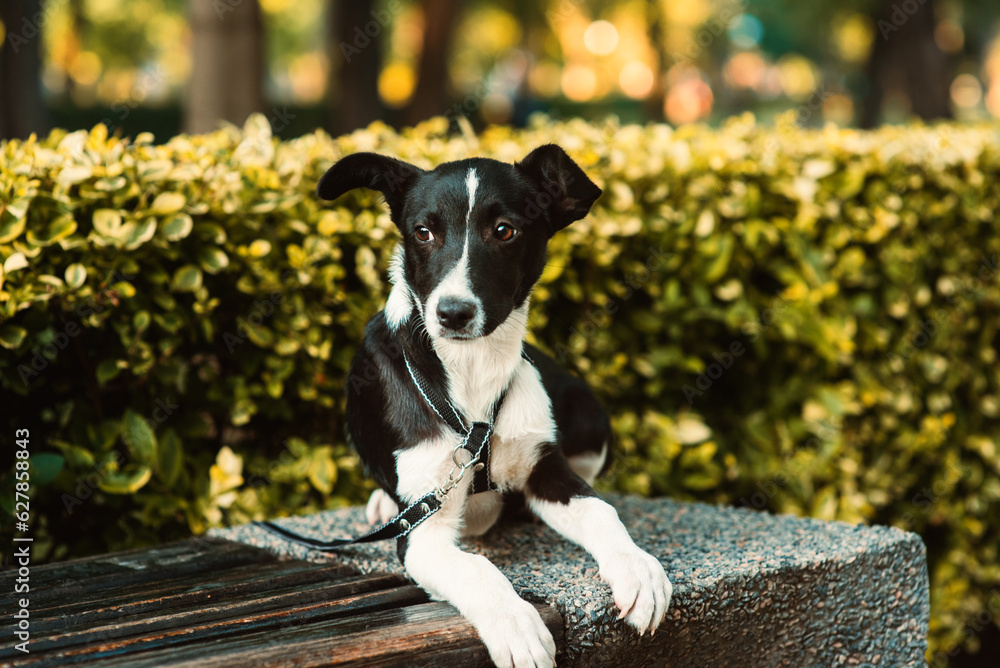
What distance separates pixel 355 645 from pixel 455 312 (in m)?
0.90

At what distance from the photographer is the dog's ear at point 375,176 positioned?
2.78m

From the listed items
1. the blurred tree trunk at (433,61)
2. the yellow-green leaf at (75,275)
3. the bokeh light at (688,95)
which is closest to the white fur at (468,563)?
the yellow-green leaf at (75,275)

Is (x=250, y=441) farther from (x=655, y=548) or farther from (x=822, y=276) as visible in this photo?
(x=822, y=276)

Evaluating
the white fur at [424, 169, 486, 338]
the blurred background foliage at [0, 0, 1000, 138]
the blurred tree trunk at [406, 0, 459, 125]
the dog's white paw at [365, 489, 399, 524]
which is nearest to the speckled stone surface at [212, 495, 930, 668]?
the dog's white paw at [365, 489, 399, 524]

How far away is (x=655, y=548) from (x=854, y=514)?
2.21 m

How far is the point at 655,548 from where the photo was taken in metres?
2.97

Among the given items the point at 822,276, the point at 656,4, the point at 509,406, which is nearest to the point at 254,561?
the point at 509,406

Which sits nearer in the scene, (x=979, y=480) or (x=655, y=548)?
(x=655, y=548)

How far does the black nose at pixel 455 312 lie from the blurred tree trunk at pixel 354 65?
1107 cm

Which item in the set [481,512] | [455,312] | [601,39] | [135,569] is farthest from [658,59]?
[135,569]

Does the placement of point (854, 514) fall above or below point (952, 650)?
above

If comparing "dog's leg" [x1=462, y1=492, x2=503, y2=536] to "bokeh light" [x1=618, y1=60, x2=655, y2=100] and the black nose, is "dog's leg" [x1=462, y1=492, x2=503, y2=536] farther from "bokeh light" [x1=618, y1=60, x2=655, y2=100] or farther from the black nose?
"bokeh light" [x1=618, y1=60, x2=655, y2=100]

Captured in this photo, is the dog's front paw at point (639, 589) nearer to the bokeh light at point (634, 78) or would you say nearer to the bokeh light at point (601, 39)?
the bokeh light at point (601, 39)

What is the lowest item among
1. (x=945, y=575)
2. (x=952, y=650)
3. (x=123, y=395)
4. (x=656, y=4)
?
(x=952, y=650)
